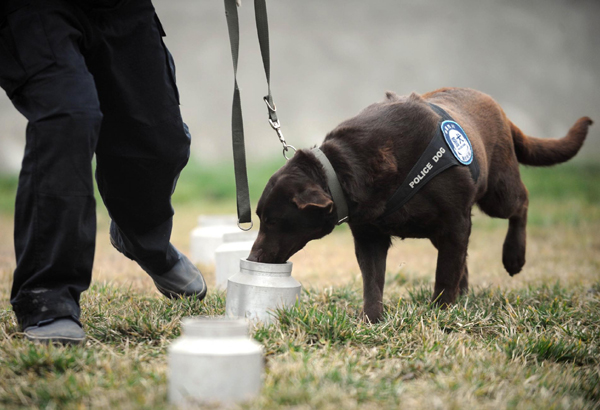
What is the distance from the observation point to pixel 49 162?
186cm

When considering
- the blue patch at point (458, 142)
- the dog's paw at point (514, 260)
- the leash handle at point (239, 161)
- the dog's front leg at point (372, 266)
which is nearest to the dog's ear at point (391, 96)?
the blue patch at point (458, 142)

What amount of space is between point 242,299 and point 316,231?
0.46 metres

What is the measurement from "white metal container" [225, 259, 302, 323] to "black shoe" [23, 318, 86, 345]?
0.59m

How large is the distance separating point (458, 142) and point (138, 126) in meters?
1.37

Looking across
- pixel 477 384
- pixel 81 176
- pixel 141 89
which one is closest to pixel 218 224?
pixel 141 89

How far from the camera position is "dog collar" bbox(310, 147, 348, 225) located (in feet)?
8.22

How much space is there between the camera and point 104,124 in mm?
2318

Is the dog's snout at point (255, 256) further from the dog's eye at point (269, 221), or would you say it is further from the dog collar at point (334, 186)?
the dog collar at point (334, 186)

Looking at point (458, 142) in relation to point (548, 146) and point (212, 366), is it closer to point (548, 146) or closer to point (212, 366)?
point (548, 146)

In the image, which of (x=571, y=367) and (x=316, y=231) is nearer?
(x=571, y=367)

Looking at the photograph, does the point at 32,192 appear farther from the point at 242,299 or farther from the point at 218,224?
the point at 218,224

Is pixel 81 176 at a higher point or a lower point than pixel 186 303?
higher

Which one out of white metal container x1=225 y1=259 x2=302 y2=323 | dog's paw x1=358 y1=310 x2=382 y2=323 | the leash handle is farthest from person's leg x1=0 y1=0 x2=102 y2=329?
dog's paw x1=358 y1=310 x2=382 y2=323

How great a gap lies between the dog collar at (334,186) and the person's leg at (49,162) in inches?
37.7
